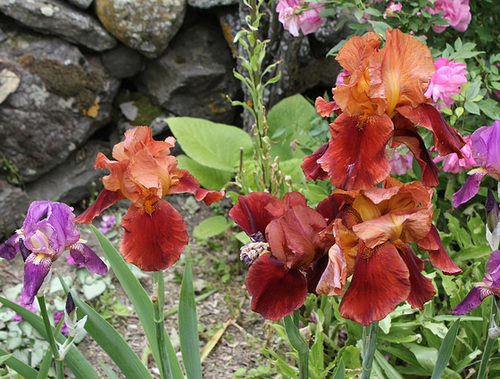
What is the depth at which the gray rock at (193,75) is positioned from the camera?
3346mm

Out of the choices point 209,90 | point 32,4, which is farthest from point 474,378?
point 32,4

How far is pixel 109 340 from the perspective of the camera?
1.17 m

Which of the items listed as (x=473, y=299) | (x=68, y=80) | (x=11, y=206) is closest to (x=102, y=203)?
(x=473, y=299)

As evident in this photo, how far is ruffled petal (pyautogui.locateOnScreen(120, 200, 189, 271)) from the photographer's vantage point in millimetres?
889

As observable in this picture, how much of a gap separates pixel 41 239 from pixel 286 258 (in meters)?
0.47

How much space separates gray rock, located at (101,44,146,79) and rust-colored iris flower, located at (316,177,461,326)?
2772 millimetres

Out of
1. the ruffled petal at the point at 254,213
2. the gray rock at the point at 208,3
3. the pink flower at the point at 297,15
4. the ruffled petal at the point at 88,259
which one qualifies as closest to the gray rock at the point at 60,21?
the gray rock at the point at 208,3

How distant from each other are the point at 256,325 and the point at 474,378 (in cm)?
98

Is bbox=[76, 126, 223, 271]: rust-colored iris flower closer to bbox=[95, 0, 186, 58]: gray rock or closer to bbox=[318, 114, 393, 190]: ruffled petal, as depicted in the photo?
bbox=[318, 114, 393, 190]: ruffled petal

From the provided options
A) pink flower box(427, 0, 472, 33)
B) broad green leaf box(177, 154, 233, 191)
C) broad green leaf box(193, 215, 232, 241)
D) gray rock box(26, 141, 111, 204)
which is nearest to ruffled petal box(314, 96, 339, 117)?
pink flower box(427, 0, 472, 33)

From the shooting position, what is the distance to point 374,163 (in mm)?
715

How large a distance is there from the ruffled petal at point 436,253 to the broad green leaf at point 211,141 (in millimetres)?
1921

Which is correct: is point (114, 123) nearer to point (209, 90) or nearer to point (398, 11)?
point (209, 90)

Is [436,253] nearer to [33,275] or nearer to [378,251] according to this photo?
[378,251]
